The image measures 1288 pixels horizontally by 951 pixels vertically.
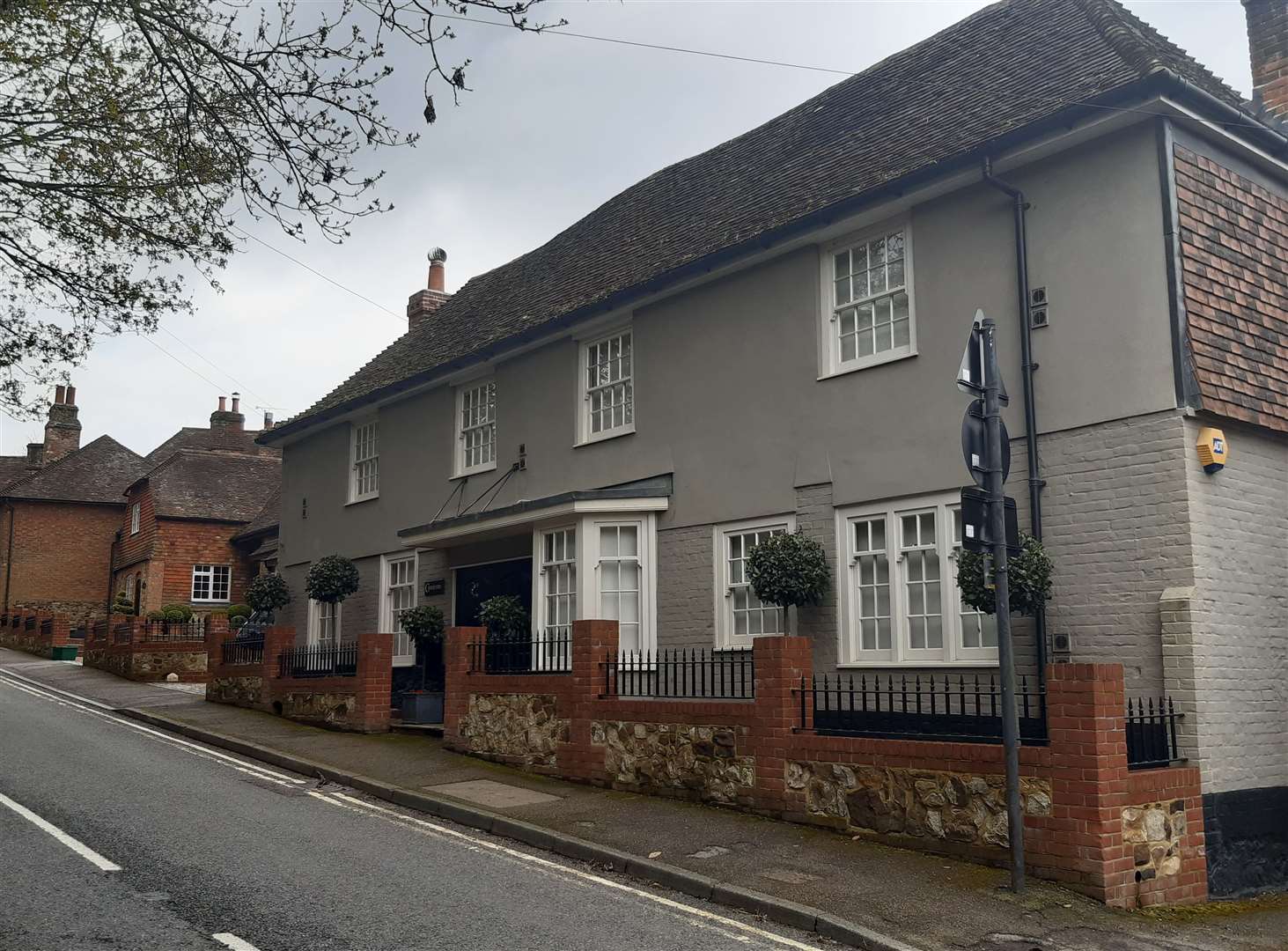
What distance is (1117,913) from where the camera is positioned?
26.9 feet

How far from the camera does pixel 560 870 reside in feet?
30.1

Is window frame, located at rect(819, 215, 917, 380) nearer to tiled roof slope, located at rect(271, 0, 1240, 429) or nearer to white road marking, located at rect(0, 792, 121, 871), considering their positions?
tiled roof slope, located at rect(271, 0, 1240, 429)

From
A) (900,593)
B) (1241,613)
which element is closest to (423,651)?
(900,593)

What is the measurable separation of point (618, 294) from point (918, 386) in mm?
4974

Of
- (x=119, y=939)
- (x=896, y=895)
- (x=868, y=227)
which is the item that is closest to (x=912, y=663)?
(x=896, y=895)

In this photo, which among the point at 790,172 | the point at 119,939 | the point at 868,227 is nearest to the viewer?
the point at 119,939

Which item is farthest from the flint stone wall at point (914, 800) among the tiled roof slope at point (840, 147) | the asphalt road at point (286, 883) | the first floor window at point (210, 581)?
the first floor window at point (210, 581)

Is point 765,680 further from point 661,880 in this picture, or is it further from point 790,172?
point 790,172

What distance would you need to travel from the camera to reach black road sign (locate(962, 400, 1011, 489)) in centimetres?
852

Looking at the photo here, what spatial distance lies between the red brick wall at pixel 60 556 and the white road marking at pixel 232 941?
42.4 metres

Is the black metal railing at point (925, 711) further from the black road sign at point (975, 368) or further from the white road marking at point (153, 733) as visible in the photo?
the white road marking at point (153, 733)

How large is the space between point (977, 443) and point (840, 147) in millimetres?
7550

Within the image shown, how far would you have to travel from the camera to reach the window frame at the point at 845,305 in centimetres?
1254

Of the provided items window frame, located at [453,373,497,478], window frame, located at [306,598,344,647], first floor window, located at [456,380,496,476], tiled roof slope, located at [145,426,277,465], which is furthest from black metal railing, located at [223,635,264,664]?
tiled roof slope, located at [145,426,277,465]
